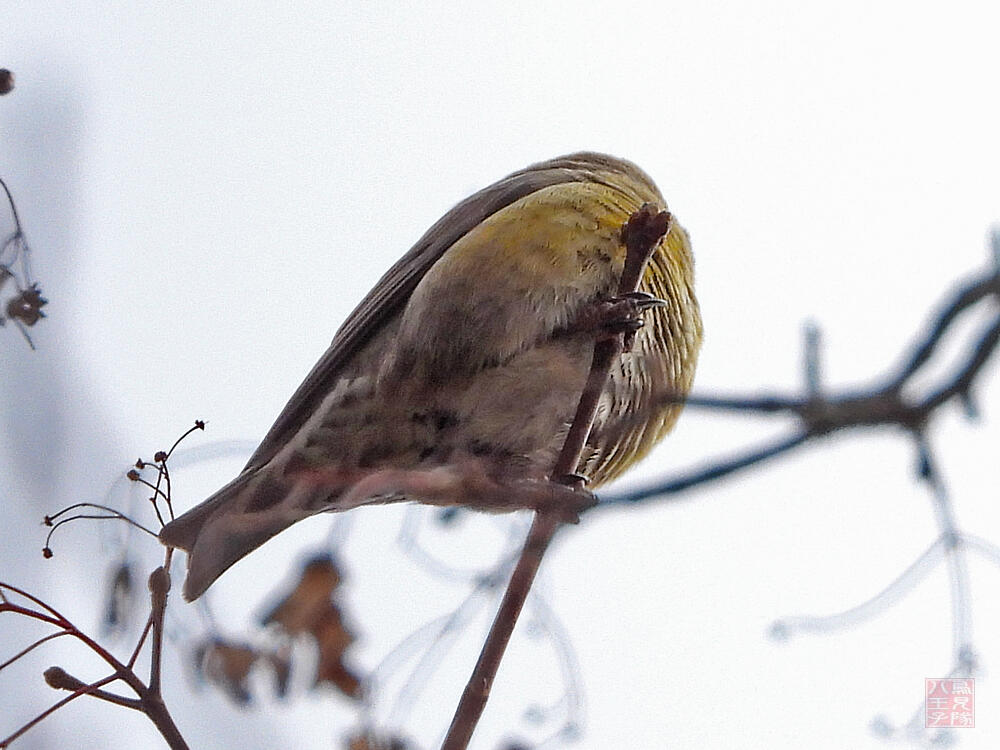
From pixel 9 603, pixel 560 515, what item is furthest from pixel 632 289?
pixel 9 603

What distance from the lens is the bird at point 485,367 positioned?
9.83ft

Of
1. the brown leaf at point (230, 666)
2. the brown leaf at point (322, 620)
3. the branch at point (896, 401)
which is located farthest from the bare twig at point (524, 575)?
the branch at point (896, 401)

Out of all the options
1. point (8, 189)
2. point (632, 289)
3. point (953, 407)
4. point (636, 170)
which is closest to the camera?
point (953, 407)

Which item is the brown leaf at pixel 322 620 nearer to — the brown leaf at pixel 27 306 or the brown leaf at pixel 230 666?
the brown leaf at pixel 230 666

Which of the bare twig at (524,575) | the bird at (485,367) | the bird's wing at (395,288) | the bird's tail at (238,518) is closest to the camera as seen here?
the bare twig at (524,575)

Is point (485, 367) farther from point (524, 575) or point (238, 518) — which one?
point (524, 575)

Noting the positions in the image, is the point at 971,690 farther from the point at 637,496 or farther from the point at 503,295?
the point at 503,295

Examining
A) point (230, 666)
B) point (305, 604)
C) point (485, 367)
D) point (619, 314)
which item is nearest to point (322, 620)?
point (305, 604)

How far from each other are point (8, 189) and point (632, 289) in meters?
1.13

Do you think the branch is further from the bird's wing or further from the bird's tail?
the bird's wing

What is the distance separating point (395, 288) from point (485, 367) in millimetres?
472

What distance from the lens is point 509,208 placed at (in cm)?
328

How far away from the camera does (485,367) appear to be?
10.1 feet

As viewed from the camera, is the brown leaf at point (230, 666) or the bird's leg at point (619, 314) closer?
the brown leaf at point (230, 666)
